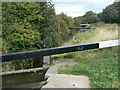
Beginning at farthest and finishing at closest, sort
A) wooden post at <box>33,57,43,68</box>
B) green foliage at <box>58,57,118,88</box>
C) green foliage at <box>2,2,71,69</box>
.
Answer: green foliage at <box>2,2,71,69</box> < wooden post at <box>33,57,43,68</box> < green foliage at <box>58,57,118,88</box>

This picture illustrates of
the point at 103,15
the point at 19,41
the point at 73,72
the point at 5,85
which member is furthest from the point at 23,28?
the point at 103,15

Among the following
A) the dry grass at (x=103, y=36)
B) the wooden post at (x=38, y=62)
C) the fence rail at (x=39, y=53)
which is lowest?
the wooden post at (x=38, y=62)

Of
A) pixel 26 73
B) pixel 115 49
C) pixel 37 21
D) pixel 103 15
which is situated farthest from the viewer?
pixel 103 15

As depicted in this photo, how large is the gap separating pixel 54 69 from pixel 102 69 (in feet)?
2.58

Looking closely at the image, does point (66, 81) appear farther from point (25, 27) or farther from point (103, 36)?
point (103, 36)

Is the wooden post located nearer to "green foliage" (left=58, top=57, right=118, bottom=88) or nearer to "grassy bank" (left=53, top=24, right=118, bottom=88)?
"grassy bank" (left=53, top=24, right=118, bottom=88)

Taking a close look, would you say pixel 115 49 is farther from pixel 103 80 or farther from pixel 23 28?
pixel 23 28

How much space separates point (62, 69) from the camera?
6.53 ft

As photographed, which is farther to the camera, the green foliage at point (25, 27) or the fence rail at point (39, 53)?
the green foliage at point (25, 27)

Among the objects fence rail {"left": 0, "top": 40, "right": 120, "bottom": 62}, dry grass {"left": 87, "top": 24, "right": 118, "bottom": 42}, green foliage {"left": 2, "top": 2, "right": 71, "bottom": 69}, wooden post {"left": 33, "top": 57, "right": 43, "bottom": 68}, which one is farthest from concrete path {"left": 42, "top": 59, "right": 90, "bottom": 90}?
dry grass {"left": 87, "top": 24, "right": 118, "bottom": 42}

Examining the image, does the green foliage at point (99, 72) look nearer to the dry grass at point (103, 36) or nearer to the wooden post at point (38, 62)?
the wooden post at point (38, 62)

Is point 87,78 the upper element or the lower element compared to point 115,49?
lower

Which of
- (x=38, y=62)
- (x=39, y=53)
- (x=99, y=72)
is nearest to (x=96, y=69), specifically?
(x=99, y=72)

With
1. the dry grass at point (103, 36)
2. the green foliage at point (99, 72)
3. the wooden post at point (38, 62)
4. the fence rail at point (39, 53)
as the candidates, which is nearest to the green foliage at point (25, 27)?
the wooden post at point (38, 62)
